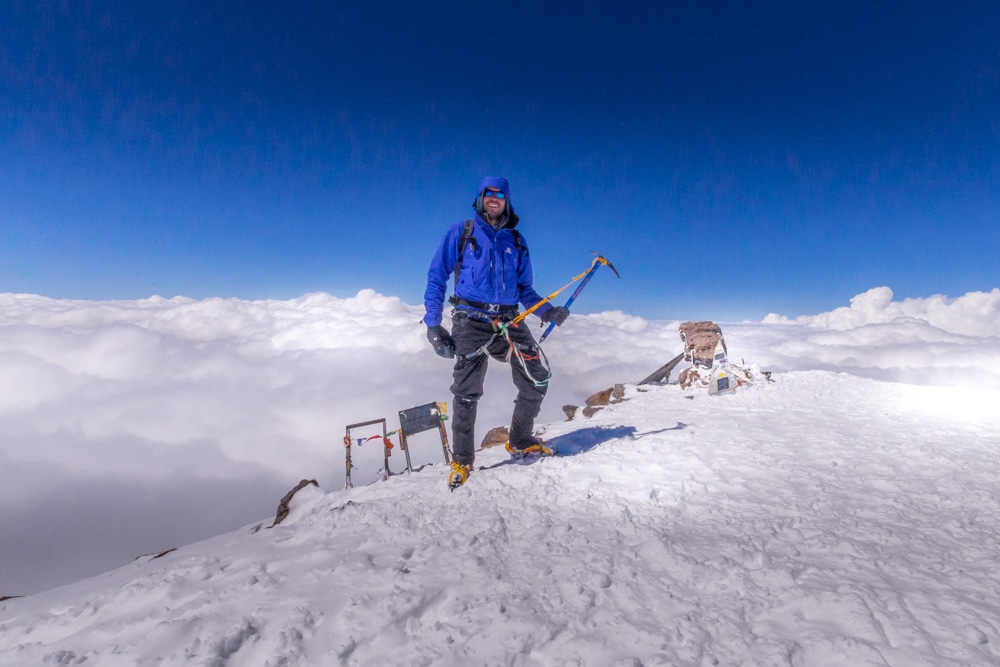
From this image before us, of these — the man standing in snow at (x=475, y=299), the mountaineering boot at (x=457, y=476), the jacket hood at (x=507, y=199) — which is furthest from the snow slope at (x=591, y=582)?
the jacket hood at (x=507, y=199)

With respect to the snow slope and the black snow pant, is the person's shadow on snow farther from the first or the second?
the snow slope

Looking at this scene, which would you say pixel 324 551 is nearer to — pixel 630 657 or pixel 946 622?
pixel 630 657

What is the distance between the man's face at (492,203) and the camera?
584 cm

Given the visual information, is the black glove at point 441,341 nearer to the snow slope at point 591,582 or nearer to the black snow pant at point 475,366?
the black snow pant at point 475,366

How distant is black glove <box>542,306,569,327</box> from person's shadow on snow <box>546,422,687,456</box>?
2.10 meters

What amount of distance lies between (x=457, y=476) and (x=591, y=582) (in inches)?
108

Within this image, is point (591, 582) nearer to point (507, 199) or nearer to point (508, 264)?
point (508, 264)

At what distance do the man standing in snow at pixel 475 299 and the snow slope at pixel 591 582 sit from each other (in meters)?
1.10

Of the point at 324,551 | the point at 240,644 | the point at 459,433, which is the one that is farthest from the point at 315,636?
the point at 459,433

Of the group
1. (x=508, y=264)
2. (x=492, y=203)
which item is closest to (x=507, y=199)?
(x=492, y=203)

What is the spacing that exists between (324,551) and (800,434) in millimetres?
8087

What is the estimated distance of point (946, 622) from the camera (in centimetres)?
247

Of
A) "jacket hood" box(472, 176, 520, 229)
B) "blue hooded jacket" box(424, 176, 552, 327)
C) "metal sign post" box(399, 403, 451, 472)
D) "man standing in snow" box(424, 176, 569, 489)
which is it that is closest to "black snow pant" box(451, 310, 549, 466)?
"man standing in snow" box(424, 176, 569, 489)

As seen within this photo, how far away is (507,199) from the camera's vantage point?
5941 millimetres
